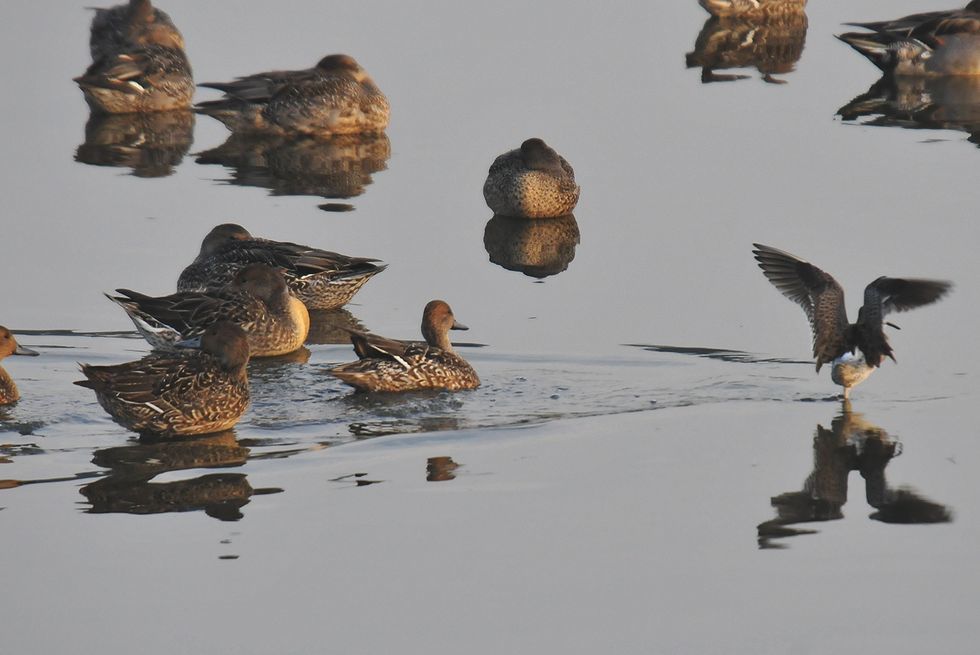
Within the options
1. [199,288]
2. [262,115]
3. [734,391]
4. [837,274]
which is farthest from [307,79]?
[734,391]

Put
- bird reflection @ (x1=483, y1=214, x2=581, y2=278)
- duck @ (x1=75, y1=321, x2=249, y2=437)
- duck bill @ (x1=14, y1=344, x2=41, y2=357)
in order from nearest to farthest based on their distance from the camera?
1. duck @ (x1=75, y1=321, x2=249, y2=437)
2. duck bill @ (x1=14, y1=344, x2=41, y2=357)
3. bird reflection @ (x1=483, y1=214, x2=581, y2=278)

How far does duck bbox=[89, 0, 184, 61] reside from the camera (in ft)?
67.0

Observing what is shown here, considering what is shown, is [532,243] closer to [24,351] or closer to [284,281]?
[284,281]

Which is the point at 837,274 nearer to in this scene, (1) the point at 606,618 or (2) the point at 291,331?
(2) the point at 291,331

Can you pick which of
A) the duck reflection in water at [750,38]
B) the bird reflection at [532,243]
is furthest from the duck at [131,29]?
the bird reflection at [532,243]

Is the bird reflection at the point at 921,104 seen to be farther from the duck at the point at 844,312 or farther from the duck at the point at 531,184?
the duck at the point at 844,312

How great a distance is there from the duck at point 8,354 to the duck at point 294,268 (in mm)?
2275

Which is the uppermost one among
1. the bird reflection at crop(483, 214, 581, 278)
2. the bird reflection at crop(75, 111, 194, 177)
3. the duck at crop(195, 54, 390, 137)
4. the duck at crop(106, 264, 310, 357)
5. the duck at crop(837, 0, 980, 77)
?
the duck at crop(837, 0, 980, 77)

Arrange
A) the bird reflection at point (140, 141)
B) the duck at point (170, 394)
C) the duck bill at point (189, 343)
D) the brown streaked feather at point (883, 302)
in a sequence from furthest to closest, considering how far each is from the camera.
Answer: the bird reflection at point (140, 141)
the duck bill at point (189, 343)
the brown streaked feather at point (883, 302)
the duck at point (170, 394)

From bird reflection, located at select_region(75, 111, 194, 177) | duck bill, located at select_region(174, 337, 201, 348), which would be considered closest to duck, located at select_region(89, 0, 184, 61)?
bird reflection, located at select_region(75, 111, 194, 177)

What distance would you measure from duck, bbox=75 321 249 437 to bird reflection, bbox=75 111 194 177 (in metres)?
6.58

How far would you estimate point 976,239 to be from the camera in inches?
546

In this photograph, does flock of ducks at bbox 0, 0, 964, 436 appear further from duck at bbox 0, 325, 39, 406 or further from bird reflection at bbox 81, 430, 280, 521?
bird reflection at bbox 81, 430, 280, 521

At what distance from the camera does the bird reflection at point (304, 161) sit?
53.7ft
